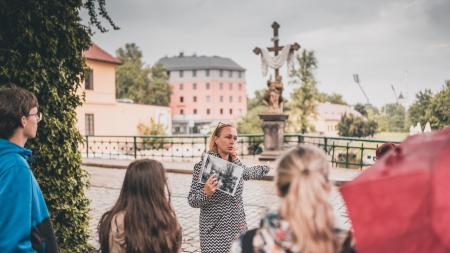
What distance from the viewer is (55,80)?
14.7 ft

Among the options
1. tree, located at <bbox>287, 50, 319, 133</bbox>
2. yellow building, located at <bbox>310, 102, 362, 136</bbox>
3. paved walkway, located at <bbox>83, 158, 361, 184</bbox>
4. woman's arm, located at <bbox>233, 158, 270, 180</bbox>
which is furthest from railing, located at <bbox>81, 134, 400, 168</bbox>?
yellow building, located at <bbox>310, 102, 362, 136</bbox>

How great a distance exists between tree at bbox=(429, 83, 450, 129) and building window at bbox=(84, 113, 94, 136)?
2703 cm

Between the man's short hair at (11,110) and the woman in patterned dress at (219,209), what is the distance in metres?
1.66

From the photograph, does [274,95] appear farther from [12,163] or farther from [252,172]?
[12,163]

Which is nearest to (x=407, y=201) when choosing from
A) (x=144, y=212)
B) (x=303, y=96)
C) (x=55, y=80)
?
(x=144, y=212)

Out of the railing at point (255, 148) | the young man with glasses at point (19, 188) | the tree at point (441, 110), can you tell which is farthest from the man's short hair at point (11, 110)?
the tree at point (441, 110)

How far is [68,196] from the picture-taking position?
4695 millimetres

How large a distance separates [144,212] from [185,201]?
7.19m

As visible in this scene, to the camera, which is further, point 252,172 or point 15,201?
point 252,172

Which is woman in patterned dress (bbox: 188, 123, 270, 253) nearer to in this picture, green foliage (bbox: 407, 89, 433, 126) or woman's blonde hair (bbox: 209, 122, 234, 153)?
woman's blonde hair (bbox: 209, 122, 234, 153)

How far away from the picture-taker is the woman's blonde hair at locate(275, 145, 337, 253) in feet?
5.18

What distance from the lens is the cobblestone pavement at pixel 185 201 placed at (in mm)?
6762

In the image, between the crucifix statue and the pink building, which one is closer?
the crucifix statue

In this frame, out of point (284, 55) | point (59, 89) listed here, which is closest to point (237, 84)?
point (284, 55)
